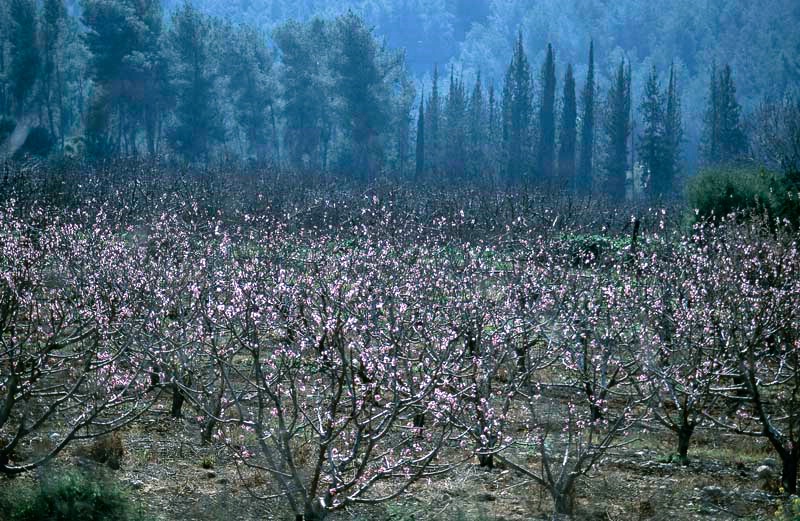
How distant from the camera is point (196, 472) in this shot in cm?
753

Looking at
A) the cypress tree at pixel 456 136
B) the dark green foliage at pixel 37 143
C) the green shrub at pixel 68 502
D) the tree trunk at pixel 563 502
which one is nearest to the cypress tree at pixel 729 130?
the cypress tree at pixel 456 136

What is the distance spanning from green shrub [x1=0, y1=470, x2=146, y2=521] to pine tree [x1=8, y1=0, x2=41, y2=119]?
46.5 m

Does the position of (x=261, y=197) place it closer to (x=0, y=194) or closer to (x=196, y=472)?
(x=0, y=194)

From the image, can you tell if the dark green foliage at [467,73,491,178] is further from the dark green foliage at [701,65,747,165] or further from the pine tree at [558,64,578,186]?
the dark green foliage at [701,65,747,165]

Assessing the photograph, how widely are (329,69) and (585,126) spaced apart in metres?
20.4

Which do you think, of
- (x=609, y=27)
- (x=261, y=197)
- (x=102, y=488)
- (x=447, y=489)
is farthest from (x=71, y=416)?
(x=609, y=27)

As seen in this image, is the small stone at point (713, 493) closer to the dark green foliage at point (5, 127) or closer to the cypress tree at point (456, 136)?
the dark green foliage at point (5, 127)

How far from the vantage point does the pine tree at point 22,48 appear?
4703 centimetres

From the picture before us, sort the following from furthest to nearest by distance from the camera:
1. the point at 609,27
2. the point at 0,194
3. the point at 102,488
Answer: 1. the point at 609,27
2. the point at 0,194
3. the point at 102,488

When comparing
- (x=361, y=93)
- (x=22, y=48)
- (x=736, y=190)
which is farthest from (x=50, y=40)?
(x=736, y=190)

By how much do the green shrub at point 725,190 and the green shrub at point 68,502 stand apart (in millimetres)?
15019

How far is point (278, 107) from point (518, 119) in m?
17.3

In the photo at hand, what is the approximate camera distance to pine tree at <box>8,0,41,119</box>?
47.0 m

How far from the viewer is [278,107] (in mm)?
61500
